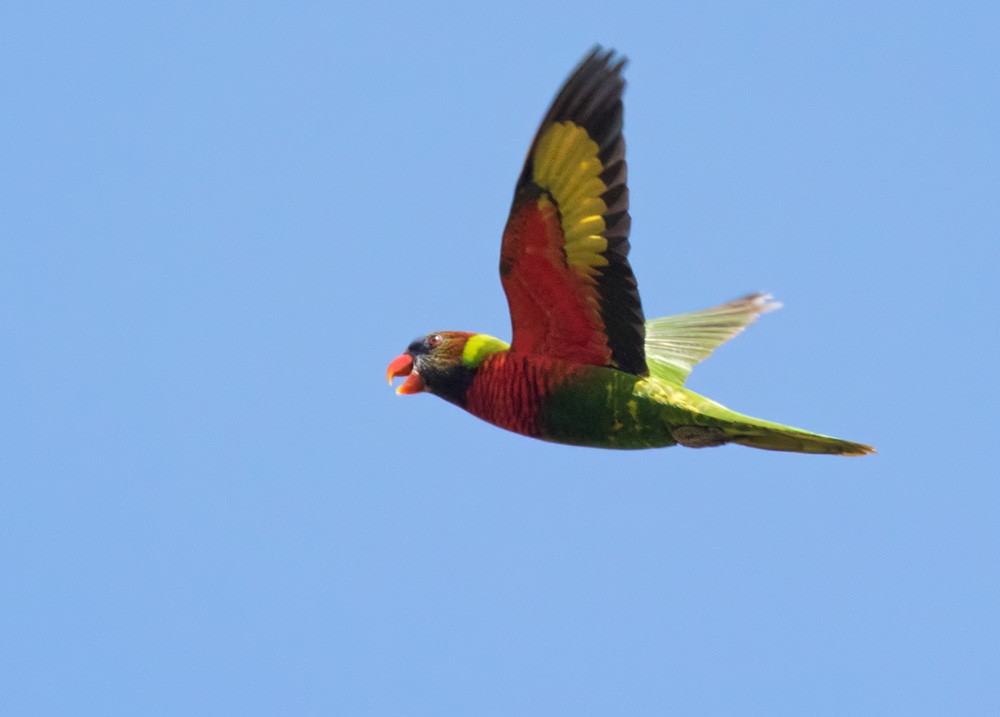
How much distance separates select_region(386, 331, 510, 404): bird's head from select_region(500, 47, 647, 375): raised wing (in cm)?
28

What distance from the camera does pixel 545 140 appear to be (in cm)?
747

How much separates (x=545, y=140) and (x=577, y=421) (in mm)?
1750

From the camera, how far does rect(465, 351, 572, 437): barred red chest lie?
8250 millimetres

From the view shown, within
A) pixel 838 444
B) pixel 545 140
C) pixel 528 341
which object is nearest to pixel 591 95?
pixel 545 140

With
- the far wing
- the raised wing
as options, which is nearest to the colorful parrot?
the raised wing

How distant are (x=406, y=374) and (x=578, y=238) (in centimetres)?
176

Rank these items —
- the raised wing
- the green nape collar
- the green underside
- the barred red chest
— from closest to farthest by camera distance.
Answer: the raised wing → the green underside → the barred red chest → the green nape collar

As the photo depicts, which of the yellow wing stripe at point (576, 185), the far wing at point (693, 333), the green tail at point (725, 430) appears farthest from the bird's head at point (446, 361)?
the far wing at point (693, 333)

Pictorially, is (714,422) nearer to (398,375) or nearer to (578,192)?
(578,192)

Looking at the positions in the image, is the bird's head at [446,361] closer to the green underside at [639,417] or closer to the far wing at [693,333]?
the green underside at [639,417]

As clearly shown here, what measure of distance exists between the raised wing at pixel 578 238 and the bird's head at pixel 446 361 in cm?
28

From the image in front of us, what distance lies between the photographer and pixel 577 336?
8.19 meters

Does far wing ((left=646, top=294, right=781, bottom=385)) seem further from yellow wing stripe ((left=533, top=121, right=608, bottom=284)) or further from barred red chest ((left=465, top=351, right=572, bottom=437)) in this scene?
yellow wing stripe ((left=533, top=121, right=608, bottom=284))

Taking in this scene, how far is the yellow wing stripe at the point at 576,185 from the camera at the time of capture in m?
7.47
